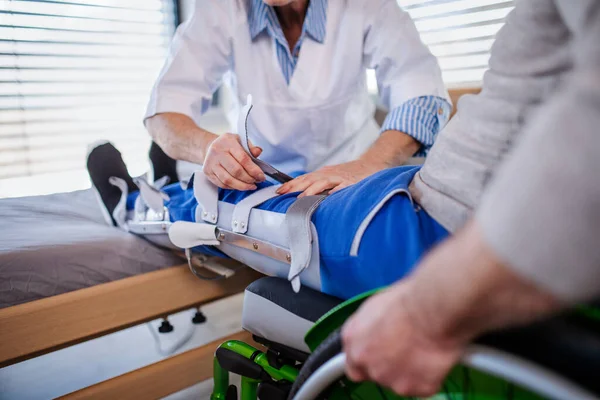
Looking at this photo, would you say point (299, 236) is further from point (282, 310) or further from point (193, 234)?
point (193, 234)

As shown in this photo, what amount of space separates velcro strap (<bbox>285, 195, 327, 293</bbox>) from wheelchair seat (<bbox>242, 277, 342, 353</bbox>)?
22 millimetres

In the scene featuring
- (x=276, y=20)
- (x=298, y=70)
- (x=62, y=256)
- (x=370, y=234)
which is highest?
(x=276, y=20)

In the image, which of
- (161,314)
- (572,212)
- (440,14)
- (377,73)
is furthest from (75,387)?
(440,14)

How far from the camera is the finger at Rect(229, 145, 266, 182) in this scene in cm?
80

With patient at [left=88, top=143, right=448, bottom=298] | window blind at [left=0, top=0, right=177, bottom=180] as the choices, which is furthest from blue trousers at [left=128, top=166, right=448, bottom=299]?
window blind at [left=0, top=0, right=177, bottom=180]

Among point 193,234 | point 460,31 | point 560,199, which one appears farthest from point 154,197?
point 460,31

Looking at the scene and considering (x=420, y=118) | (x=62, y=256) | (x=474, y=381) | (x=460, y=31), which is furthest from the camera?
(x=460, y=31)

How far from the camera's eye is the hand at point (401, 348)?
13.1 inches

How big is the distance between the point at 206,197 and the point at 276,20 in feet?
1.83

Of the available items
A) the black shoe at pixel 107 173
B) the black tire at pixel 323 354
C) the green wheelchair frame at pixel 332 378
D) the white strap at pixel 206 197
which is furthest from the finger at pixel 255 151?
the black shoe at pixel 107 173

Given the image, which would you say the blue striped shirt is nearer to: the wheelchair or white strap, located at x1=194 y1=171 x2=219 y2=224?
white strap, located at x1=194 y1=171 x2=219 y2=224

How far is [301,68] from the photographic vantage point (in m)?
1.20

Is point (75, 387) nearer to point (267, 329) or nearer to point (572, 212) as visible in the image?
point (267, 329)

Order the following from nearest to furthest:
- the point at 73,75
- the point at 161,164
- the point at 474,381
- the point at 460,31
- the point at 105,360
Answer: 1. the point at 474,381
2. the point at 161,164
3. the point at 105,360
4. the point at 460,31
5. the point at 73,75
